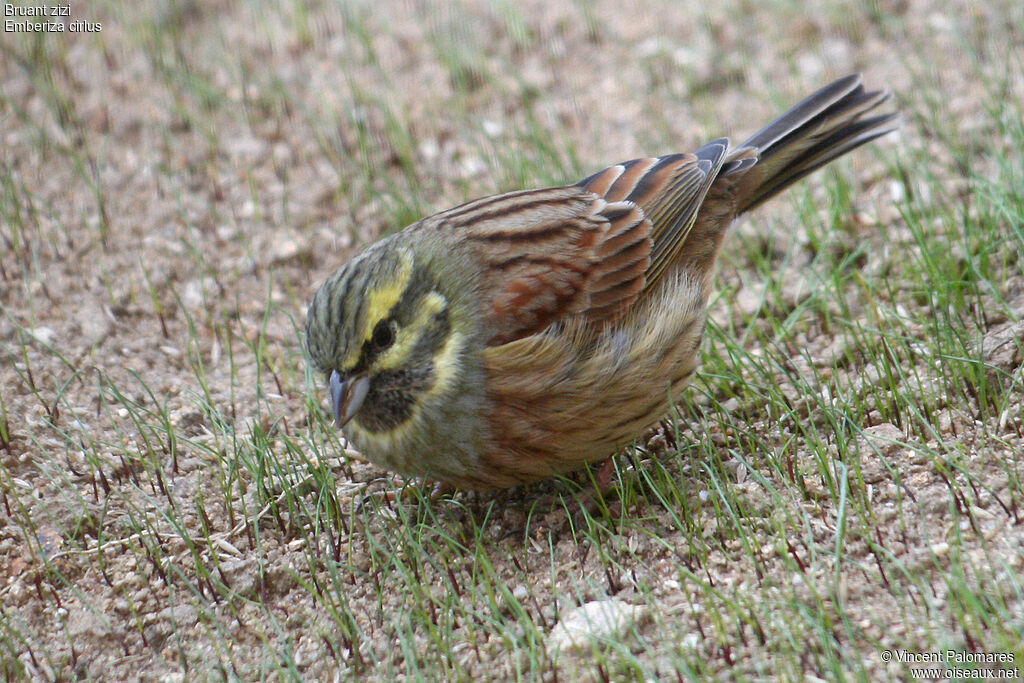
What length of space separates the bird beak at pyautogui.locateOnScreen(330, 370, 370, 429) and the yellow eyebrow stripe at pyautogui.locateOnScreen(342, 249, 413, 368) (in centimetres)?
6

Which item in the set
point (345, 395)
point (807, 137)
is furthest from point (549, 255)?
point (807, 137)

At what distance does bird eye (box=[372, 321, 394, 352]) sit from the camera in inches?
141

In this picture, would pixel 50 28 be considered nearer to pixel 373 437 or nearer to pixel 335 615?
pixel 373 437

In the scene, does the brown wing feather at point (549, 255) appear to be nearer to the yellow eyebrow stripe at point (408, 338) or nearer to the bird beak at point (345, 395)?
the yellow eyebrow stripe at point (408, 338)

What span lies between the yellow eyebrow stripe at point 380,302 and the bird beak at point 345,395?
6 cm

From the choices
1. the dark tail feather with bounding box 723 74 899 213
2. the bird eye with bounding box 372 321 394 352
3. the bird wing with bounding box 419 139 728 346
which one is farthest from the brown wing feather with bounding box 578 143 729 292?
the bird eye with bounding box 372 321 394 352

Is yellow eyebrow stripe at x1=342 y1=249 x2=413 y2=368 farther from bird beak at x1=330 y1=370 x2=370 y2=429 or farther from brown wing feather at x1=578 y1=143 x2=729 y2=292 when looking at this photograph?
brown wing feather at x1=578 y1=143 x2=729 y2=292

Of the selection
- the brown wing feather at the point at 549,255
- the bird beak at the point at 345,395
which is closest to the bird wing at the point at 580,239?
the brown wing feather at the point at 549,255

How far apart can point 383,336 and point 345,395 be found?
225 mm

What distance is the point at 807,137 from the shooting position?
479cm

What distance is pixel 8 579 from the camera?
12.4ft

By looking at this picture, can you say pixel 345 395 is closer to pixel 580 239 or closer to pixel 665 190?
pixel 580 239

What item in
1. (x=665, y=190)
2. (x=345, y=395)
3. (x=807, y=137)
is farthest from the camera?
(x=807, y=137)

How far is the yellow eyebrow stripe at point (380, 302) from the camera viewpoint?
3.54m
